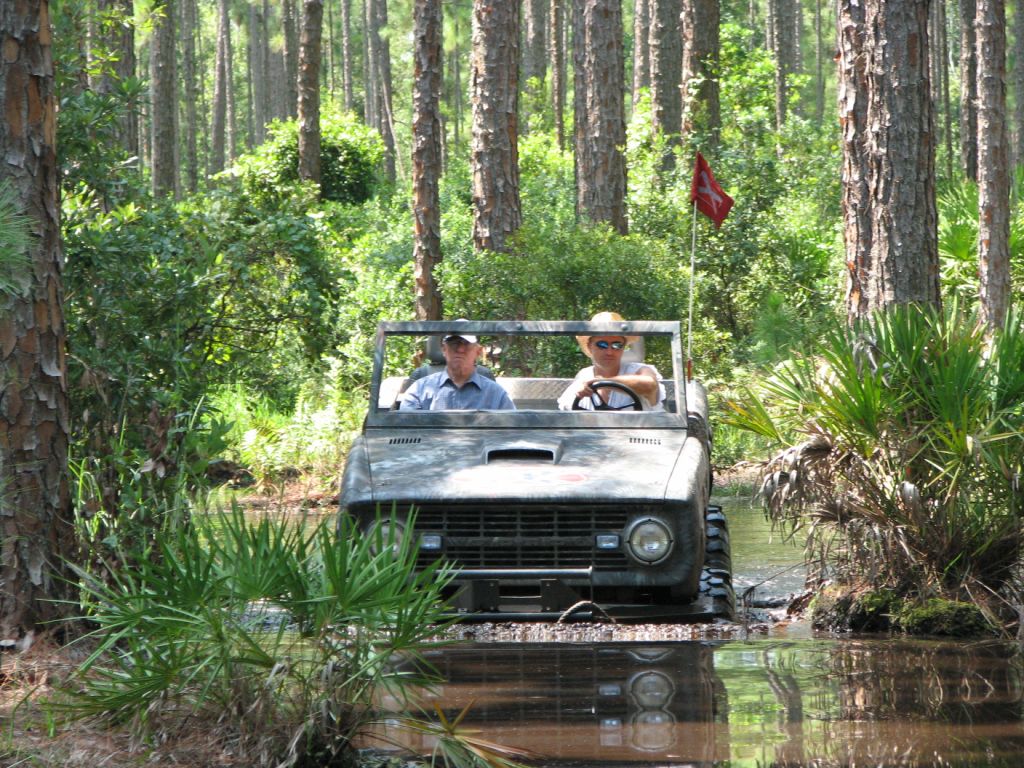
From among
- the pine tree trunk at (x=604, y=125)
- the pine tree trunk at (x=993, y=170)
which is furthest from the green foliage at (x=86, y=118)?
the pine tree trunk at (x=993, y=170)

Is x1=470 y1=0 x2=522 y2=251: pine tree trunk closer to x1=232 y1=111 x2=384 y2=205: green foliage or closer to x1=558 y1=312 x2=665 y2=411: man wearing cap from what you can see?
x1=558 y1=312 x2=665 y2=411: man wearing cap

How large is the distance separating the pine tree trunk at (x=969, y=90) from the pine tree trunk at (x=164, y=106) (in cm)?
1510

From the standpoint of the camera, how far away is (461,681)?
6.11 metres

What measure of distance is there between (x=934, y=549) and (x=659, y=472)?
141cm

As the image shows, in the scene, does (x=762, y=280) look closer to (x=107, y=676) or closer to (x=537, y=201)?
(x=537, y=201)

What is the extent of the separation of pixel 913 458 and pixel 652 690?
1987 millimetres

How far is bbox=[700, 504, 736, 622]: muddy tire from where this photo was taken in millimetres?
7223

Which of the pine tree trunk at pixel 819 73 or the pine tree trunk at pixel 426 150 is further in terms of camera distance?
the pine tree trunk at pixel 819 73

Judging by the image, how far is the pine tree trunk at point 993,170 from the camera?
16.5 meters

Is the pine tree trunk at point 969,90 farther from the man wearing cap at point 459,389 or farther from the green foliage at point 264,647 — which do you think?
the green foliage at point 264,647

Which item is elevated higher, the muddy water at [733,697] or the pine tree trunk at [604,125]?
the pine tree trunk at [604,125]

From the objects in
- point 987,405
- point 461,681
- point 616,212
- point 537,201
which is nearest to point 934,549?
point 987,405

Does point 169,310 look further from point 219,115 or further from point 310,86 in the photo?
point 219,115

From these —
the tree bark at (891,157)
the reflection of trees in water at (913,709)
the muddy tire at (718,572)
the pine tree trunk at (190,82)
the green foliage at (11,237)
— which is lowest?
the reflection of trees in water at (913,709)
